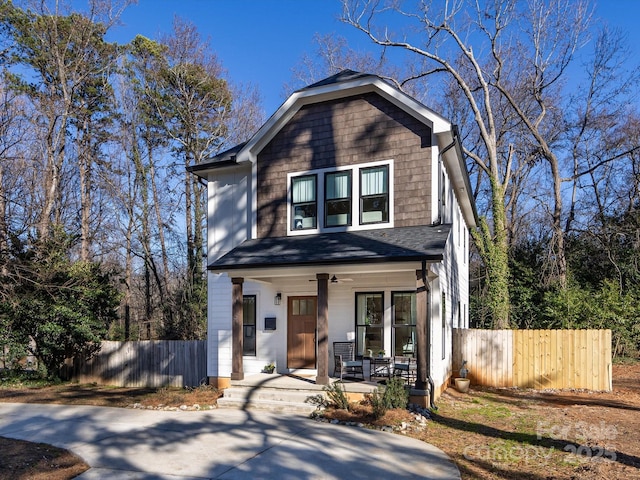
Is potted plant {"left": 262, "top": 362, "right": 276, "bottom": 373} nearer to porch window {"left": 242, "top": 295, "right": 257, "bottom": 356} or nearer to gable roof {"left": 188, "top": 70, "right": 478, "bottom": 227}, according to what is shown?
porch window {"left": 242, "top": 295, "right": 257, "bottom": 356}

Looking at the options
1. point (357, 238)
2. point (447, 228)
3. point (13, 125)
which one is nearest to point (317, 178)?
point (357, 238)

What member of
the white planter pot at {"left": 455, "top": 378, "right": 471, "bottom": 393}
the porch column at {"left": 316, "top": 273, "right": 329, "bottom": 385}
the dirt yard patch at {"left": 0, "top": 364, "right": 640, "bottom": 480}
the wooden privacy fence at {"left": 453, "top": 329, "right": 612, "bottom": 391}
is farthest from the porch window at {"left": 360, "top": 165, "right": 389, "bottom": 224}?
the wooden privacy fence at {"left": 453, "top": 329, "right": 612, "bottom": 391}

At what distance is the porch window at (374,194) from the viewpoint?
37.7 feet

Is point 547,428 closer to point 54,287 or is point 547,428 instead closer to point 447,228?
point 447,228

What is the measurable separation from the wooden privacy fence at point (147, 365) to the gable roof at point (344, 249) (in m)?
4.91

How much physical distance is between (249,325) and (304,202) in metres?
3.62

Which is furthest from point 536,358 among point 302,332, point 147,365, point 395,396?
point 147,365

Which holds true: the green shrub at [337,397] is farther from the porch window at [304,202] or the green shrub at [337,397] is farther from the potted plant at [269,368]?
the porch window at [304,202]

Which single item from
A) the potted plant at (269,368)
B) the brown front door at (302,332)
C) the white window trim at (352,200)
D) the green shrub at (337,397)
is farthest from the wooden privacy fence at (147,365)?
the green shrub at (337,397)

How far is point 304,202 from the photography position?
12234mm

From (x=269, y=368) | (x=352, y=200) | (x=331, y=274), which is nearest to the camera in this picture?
(x=331, y=274)

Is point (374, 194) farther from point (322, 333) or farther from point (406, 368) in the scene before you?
point (406, 368)

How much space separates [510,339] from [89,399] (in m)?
11.8

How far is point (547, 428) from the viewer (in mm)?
8703
